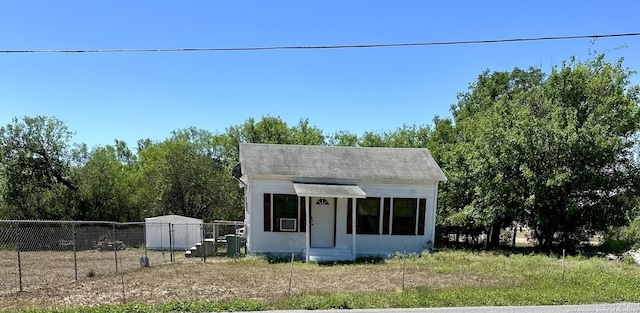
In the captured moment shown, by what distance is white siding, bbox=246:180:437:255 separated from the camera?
48.4 feet

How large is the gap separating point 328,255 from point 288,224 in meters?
1.84

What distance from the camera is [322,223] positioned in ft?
49.9

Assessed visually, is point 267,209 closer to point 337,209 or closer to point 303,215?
point 303,215

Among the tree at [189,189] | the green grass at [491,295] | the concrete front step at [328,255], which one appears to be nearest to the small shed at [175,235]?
the tree at [189,189]

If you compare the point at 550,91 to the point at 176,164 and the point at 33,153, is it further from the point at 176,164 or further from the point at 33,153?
the point at 33,153

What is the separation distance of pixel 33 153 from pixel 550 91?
2538 cm

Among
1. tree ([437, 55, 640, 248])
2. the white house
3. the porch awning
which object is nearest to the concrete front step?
the white house

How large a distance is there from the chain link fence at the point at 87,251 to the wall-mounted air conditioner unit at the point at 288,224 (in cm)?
204

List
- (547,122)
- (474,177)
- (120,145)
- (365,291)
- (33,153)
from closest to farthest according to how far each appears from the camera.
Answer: (365,291)
(547,122)
(474,177)
(33,153)
(120,145)

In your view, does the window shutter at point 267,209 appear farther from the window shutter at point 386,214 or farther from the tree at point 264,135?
the tree at point 264,135

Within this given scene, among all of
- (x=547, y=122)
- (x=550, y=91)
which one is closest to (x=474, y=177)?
(x=547, y=122)

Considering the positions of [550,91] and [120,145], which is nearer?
[550,91]

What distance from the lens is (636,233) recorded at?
15.4 meters

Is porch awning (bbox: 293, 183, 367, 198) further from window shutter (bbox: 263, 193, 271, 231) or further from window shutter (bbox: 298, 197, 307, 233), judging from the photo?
window shutter (bbox: 263, 193, 271, 231)
